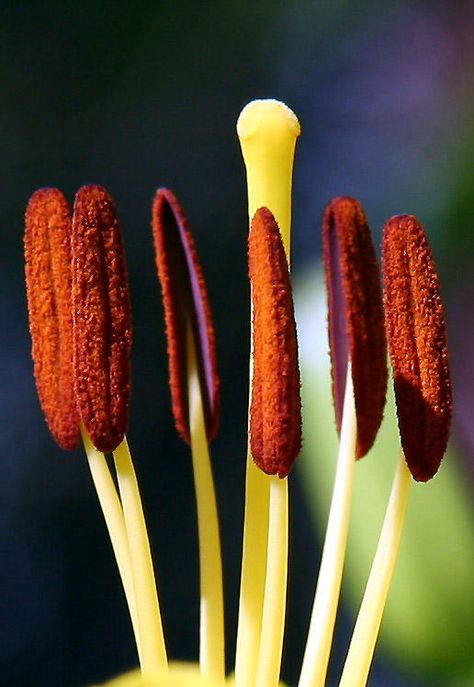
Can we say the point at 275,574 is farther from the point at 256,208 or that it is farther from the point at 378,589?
the point at 256,208

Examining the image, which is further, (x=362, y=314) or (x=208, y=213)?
(x=208, y=213)

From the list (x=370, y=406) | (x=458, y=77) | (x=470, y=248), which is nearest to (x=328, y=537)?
(x=370, y=406)

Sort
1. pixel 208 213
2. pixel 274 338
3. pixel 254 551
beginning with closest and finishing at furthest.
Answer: pixel 274 338 → pixel 254 551 → pixel 208 213

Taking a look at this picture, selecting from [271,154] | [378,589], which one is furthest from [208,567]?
[271,154]

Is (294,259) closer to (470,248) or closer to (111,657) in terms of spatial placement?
(470,248)

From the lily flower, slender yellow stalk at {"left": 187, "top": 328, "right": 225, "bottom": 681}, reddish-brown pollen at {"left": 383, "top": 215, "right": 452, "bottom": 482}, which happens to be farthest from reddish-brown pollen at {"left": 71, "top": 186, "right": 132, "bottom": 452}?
reddish-brown pollen at {"left": 383, "top": 215, "right": 452, "bottom": 482}

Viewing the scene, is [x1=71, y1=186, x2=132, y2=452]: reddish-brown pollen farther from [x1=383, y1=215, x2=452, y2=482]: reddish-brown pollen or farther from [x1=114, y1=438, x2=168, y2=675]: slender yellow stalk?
[x1=383, y1=215, x2=452, y2=482]: reddish-brown pollen
